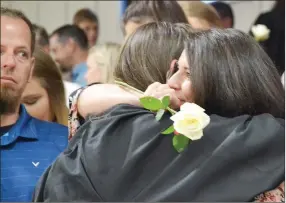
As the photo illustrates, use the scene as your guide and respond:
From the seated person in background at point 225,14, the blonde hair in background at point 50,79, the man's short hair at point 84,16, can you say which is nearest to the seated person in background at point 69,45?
the man's short hair at point 84,16

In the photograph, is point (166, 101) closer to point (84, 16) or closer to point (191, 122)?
point (191, 122)

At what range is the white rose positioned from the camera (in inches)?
40.3

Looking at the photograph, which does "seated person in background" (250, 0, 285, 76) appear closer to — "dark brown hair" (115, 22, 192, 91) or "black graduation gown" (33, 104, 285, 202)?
"dark brown hair" (115, 22, 192, 91)

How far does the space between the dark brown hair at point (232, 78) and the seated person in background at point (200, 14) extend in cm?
70

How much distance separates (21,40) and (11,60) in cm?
7

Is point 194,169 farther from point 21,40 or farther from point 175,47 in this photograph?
point 21,40

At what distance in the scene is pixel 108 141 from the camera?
1.06 meters

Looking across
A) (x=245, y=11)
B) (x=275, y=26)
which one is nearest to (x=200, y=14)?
(x=275, y=26)

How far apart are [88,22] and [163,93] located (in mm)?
2037

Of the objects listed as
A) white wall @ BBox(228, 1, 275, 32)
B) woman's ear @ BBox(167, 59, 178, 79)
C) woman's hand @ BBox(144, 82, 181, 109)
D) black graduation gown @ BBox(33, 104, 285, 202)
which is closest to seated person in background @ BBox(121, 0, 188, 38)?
woman's ear @ BBox(167, 59, 178, 79)

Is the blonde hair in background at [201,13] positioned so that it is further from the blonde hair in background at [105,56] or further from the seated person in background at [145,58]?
the seated person in background at [145,58]

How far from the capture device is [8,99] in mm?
1508

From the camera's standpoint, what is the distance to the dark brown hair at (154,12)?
1747mm

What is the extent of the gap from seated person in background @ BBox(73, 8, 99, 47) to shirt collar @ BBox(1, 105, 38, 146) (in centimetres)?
148
